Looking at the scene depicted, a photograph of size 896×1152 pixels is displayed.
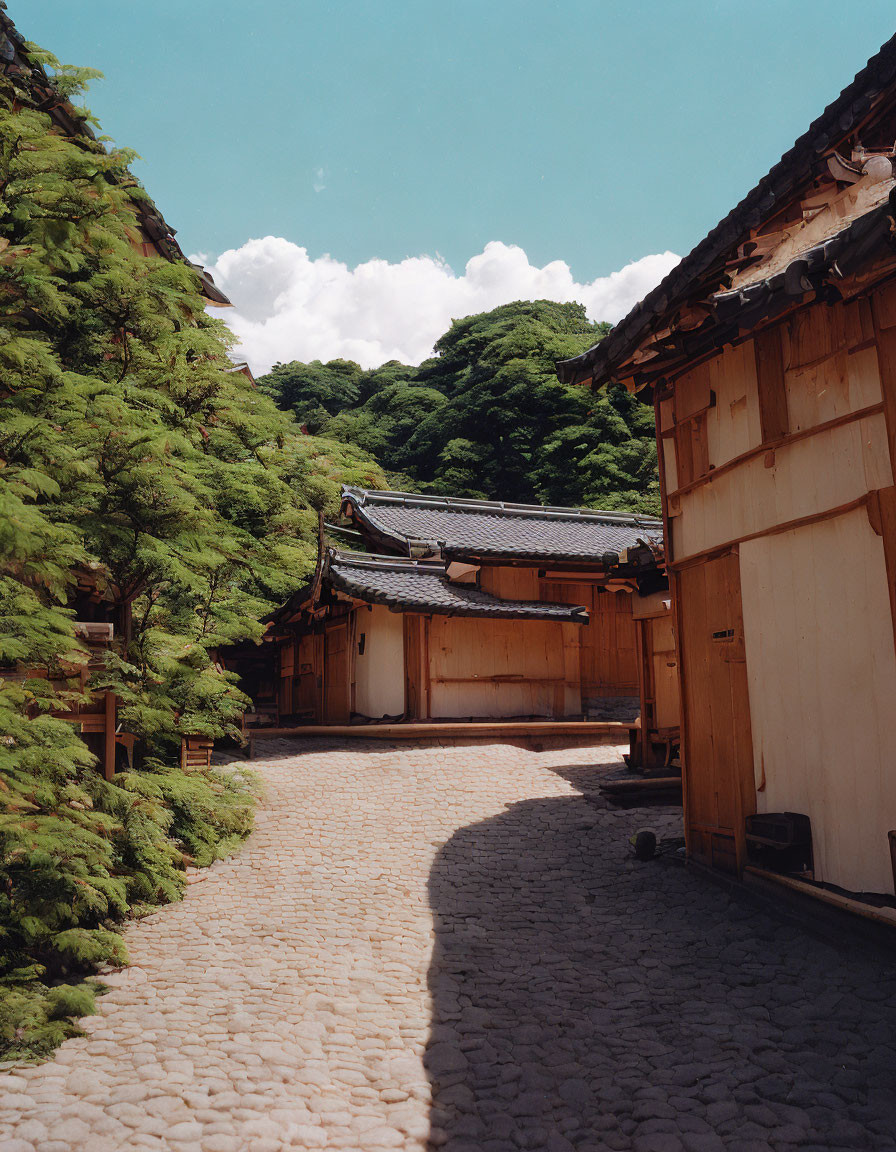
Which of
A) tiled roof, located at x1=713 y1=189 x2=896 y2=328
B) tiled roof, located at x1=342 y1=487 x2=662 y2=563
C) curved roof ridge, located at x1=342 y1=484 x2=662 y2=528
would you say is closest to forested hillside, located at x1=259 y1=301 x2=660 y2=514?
curved roof ridge, located at x1=342 y1=484 x2=662 y2=528

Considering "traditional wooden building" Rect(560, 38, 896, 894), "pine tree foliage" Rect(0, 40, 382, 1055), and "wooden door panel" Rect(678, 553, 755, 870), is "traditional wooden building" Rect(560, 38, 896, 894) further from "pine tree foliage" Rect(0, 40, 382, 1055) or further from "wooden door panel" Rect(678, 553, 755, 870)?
"pine tree foliage" Rect(0, 40, 382, 1055)

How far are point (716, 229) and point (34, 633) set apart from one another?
6.44 metres

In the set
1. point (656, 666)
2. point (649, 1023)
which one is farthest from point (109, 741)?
point (656, 666)

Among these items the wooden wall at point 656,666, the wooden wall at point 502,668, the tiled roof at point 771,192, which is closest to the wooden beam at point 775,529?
the tiled roof at point 771,192

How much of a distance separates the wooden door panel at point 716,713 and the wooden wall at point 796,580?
19 mm

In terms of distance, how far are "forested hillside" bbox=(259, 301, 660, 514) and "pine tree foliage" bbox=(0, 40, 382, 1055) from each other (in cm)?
2371

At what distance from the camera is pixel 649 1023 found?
540cm

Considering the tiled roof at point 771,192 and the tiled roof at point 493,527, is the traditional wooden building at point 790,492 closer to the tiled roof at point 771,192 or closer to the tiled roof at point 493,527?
the tiled roof at point 771,192

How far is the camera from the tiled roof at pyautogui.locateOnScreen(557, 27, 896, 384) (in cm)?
711

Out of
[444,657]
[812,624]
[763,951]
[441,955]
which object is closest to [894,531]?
[812,624]


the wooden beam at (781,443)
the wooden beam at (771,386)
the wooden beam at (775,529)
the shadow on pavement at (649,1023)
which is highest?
the wooden beam at (771,386)

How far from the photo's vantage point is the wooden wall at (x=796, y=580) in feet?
19.3

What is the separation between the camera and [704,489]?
814 centimetres

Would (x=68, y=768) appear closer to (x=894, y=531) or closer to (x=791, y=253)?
(x=894, y=531)
